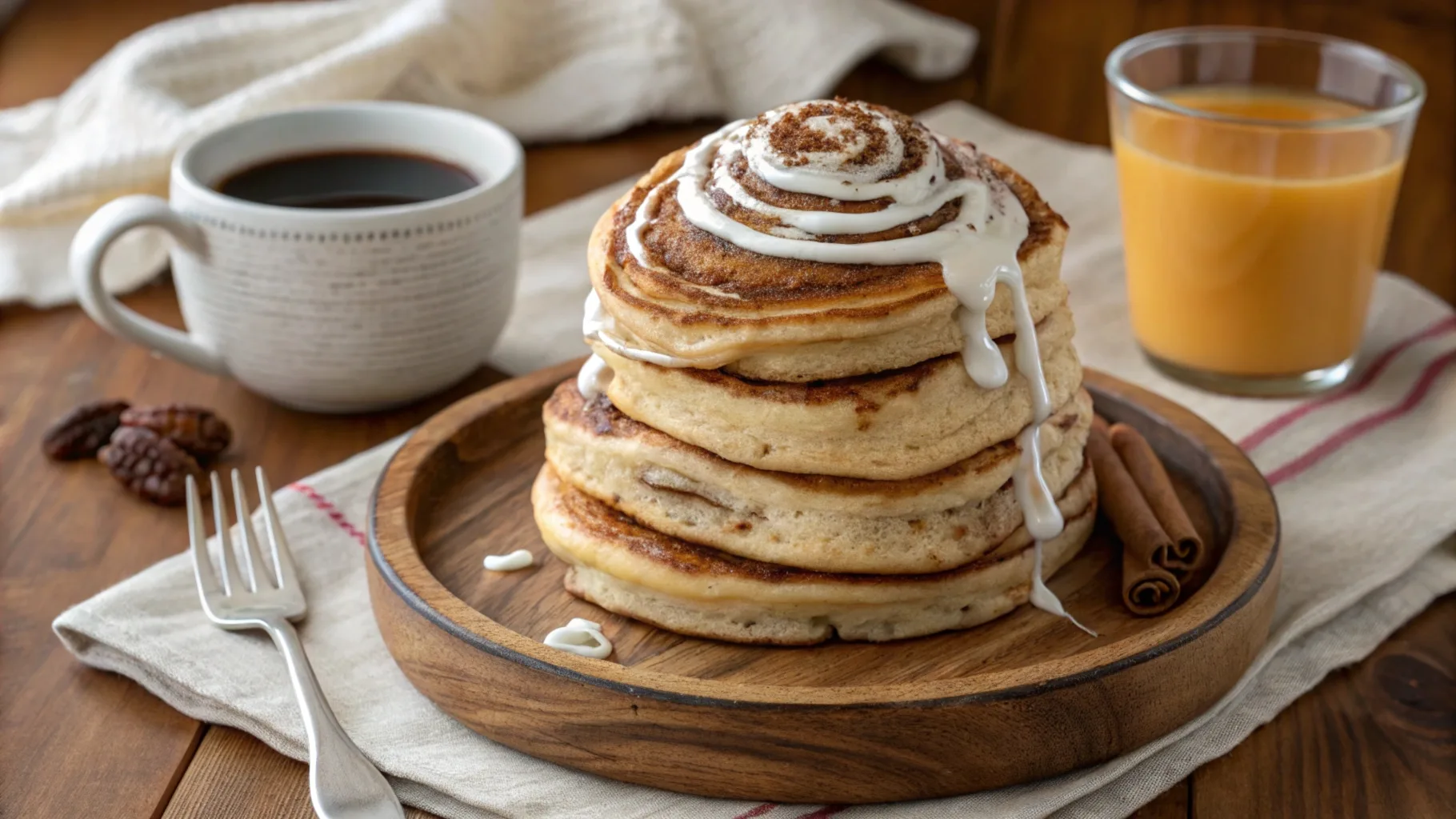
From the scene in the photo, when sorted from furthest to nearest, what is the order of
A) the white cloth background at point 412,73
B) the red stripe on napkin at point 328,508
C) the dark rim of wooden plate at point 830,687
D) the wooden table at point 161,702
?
the white cloth background at point 412,73, the red stripe on napkin at point 328,508, the wooden table at point 161,702, the dark rim of wooden plate at point 830,687

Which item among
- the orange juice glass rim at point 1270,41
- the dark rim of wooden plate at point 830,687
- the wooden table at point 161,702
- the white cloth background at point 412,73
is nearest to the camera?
the dark rim of wooden plate at point 830,687

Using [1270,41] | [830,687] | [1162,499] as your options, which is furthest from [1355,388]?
[830,687]

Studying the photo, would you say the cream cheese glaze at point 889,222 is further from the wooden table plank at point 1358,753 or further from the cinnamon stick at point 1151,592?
the wooden table plank at point 1358,753

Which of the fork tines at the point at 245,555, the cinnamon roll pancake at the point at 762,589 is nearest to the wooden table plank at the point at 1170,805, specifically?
the cinnamon roll pancake at the point at 762,589

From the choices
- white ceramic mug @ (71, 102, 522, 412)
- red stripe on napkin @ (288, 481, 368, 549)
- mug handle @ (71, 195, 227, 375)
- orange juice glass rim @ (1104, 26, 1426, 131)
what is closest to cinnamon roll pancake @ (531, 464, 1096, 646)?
red stripe on napkin @ (288, 481, 368, 549)

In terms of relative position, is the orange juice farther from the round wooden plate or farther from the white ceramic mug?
the white ceramic mug

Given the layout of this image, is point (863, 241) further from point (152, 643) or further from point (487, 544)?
point (152, 643)

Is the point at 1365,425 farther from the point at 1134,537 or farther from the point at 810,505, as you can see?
the point at 810,505
